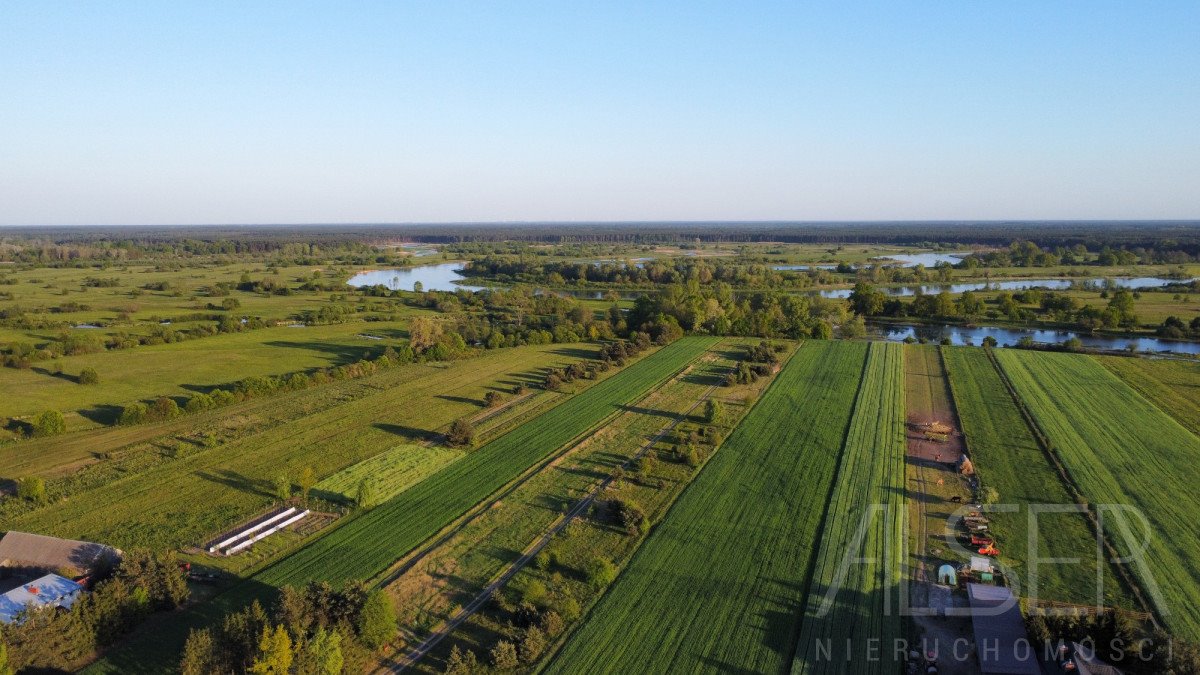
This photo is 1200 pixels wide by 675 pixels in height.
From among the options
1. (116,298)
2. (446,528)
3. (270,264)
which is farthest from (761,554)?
(270,264)

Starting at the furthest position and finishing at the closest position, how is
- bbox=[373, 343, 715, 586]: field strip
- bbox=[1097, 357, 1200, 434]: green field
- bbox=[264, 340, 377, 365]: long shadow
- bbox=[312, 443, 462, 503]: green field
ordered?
bbox=[264, 340, 377, 365]: long shadow → bbox=[1097, 357, 1200, 434]: green field → bbox=[312, 443, 462, 503]: green field → bbox=[373, 343, 715, 586]: field strip

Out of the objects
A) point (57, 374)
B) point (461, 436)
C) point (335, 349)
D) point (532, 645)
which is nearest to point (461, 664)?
point (532, 645)

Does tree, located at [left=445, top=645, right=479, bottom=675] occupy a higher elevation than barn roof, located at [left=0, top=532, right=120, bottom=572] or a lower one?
lower

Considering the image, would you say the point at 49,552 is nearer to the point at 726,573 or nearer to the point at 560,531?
the point at 560,531

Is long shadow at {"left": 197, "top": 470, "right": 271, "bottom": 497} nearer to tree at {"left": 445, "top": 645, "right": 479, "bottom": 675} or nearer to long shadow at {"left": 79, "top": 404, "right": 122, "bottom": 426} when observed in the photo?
long shadow at {"left": 79, "top": 404, "right": 122, "bottom": 426}

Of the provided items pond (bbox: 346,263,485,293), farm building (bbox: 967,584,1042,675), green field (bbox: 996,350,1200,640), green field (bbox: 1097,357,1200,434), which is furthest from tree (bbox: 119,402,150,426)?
pond (bbox: 346,263,485,293)

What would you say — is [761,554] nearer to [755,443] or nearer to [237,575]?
[755,443]
